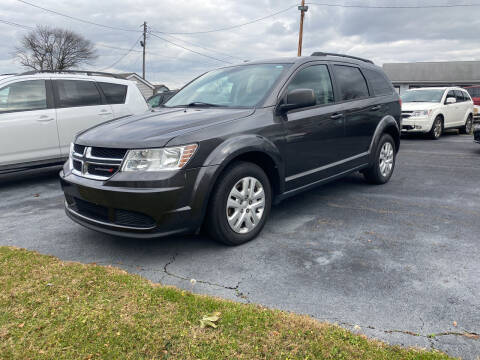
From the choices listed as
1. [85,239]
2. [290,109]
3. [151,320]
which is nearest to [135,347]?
[151,320]

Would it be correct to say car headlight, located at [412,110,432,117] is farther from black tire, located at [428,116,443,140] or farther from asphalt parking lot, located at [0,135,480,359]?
asphalt parking lot, located at [0,135,480,359]

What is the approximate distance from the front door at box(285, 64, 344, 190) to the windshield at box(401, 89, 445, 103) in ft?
30.4

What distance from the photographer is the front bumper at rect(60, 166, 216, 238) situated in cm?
309

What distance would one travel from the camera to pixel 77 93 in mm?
6766

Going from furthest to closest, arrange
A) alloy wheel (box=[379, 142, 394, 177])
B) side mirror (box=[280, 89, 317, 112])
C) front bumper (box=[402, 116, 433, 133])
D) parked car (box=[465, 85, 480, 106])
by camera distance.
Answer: parked car (box=[465, 85, 480, 106])
front bumper (box=[402, 116, 433, 133])
alloy wheel (box=[379, 142, 394, 177])
side mirror (box=[280, 89, 317, 112])

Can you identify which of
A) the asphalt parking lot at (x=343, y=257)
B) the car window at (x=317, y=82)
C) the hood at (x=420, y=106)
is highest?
the car window at (x=317, y=82)

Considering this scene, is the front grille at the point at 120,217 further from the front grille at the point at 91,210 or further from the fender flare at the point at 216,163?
the fender flare at the point at 216,163

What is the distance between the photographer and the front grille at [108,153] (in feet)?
10.6

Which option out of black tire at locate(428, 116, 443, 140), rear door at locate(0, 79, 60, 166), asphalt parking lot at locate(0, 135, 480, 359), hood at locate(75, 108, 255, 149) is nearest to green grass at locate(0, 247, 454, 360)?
asphalt parking lot at locate(0, 135, 480, 359)

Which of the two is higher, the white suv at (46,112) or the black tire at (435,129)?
the white suv at (46,112)

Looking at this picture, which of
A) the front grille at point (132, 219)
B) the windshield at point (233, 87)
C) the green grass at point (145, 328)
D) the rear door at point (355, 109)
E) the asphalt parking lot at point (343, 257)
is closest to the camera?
the green grass at point (145, 328)

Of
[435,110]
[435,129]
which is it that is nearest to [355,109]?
[435,110]

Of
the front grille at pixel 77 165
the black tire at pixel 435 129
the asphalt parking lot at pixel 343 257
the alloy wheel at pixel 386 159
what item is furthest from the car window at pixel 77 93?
the black tire at pixel 435 129

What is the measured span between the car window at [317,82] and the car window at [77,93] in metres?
4.17
